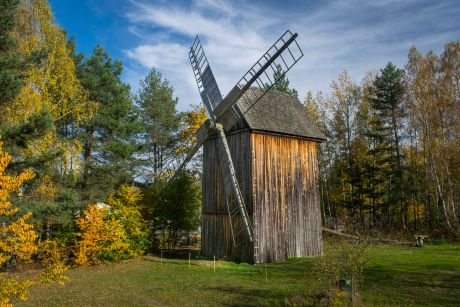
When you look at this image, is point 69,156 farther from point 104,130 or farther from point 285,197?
point 285,197

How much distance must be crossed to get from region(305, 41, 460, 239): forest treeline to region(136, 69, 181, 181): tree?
14026mm

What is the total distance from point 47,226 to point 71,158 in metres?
4.02

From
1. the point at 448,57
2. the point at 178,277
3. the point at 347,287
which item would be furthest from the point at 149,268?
the point at 448,57

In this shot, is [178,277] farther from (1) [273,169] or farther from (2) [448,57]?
(2) [448,57]

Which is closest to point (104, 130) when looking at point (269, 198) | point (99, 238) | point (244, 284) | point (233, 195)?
point (99, 238)

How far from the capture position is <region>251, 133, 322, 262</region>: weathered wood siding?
57.8 feet

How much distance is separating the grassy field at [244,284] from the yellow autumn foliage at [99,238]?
0.82 metres

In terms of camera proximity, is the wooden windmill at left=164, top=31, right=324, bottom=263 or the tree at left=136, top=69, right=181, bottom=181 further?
the tree at left=136, top=69, right=181, bottom=181

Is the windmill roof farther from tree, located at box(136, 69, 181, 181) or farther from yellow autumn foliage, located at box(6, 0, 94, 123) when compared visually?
tree, located at box(136, 69, 181, 181)

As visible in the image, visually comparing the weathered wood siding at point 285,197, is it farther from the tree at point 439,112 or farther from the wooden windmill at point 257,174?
the tree at point 439,112

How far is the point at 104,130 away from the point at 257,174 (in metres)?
12.0

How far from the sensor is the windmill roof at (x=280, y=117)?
18.3m

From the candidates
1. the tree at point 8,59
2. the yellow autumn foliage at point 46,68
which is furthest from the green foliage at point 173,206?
the tree at point 8,59

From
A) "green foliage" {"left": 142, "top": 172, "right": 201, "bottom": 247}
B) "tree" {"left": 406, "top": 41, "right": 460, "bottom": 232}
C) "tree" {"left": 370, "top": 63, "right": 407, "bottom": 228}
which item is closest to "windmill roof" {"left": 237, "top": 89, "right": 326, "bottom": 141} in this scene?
"green foliage" {"left": 142, "top": 172, "right": 201, "bottom": 247}
